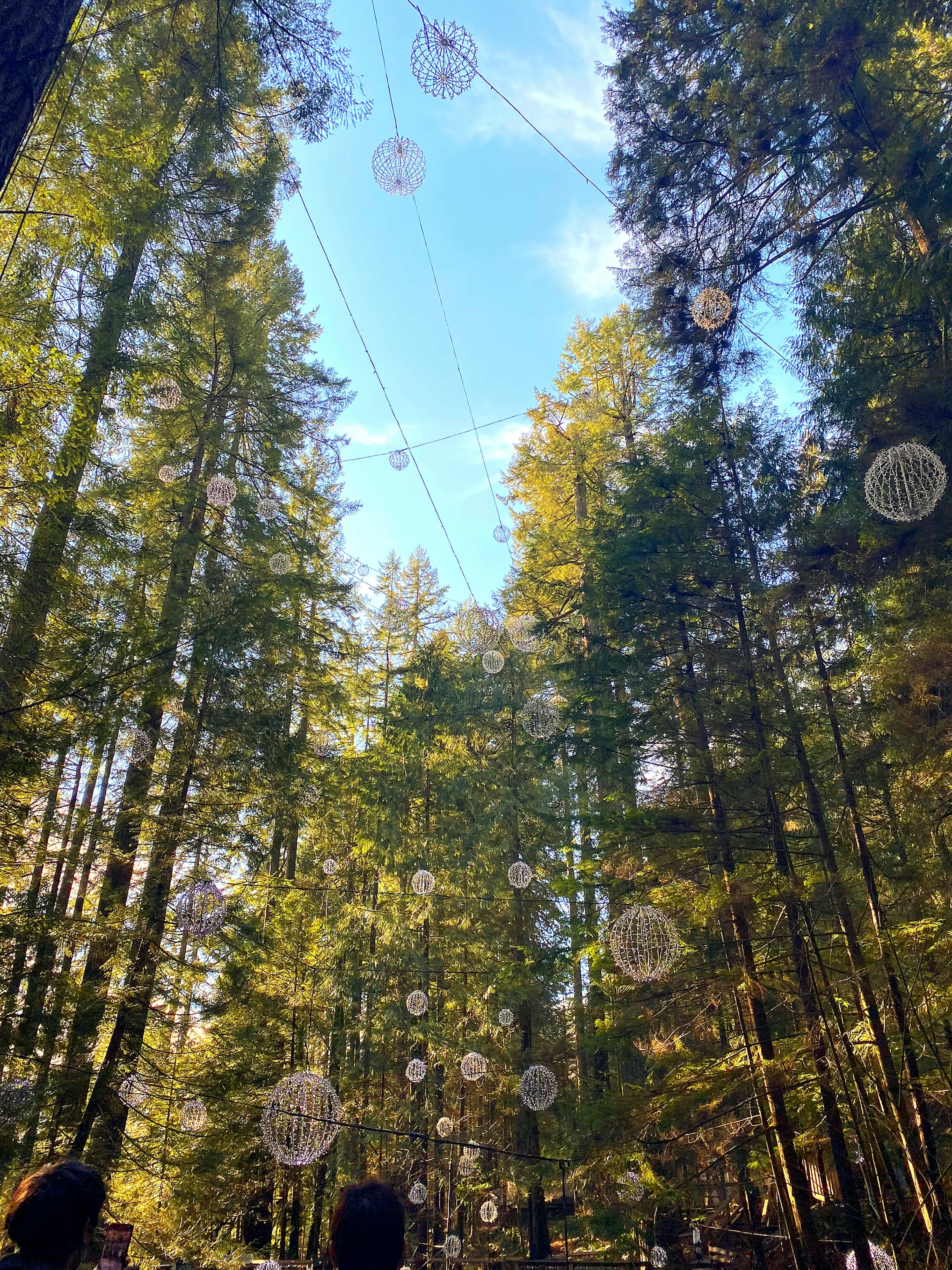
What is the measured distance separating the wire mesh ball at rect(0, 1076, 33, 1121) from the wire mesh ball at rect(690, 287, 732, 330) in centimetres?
821

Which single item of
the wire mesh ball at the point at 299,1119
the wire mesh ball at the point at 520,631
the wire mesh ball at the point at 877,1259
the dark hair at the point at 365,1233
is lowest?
the wire mesh ball at the point at 877,1259

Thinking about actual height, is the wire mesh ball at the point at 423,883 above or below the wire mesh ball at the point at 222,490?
below

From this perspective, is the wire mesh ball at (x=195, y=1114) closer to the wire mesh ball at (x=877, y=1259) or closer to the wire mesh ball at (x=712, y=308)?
the wire mesh ball at (x=877, y=1259)

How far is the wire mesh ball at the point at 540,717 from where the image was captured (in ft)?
40.0

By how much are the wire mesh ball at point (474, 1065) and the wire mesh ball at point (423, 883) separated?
248 centimetres

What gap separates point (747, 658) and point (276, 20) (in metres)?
6.37

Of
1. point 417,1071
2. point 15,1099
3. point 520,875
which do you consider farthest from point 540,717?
point 15,1099

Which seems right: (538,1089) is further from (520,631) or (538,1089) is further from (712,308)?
(712,308)

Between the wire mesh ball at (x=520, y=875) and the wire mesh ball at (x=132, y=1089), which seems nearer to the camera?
the wire mesh ball at (x=132, y=1089)

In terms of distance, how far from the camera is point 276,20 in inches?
176

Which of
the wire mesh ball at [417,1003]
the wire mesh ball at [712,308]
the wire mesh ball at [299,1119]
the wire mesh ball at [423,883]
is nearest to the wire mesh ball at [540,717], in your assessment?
the wire mesh ball at [423,883]

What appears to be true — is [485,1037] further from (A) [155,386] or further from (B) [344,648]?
(A) [155,386]

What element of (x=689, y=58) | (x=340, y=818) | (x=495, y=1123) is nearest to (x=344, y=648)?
(x=340, y=818)

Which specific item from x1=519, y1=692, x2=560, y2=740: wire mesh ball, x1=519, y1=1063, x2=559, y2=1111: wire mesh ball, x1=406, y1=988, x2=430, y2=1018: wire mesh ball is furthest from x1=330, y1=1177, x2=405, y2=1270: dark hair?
x1=519, y1=1063, x2=559, y2=1111: wire mesh ball
